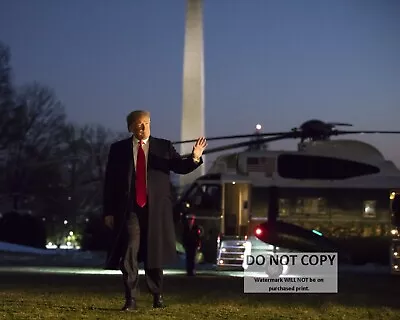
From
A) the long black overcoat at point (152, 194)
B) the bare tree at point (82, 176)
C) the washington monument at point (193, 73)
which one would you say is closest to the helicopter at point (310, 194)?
the long black overcoat at point (152, 194)

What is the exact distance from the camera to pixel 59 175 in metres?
60.3

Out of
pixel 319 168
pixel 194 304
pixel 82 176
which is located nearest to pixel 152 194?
pixel 194 304

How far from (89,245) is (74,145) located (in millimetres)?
28871

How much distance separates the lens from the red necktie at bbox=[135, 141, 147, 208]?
8.89 m

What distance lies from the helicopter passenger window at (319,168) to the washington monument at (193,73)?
73.4ft

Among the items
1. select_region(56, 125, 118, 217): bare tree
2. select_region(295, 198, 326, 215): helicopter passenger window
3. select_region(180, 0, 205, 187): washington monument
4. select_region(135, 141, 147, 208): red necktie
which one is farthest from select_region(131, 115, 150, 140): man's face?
select_region(56, 125, 118, 217): bare tree

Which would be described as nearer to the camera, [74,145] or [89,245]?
[89,245]

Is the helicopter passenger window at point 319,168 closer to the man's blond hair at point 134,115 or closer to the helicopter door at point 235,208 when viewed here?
the helicopter door at point 235,208

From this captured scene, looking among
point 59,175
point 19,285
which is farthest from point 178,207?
point 59,175

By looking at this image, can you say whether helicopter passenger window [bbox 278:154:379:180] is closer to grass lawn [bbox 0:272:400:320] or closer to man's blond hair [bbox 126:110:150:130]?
grass lawn [bbox 0:272:400:320]

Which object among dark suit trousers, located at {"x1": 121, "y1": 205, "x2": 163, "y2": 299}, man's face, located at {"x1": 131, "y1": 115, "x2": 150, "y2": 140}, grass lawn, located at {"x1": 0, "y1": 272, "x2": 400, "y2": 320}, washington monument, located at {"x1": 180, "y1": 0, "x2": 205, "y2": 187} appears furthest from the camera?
washington monument, located at {"x1": 180, "y1": 0, "x2": 205, "y2": 187}

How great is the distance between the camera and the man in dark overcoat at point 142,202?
350 inches

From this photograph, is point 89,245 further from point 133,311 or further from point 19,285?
point 133,311

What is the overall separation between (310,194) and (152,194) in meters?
16.6
